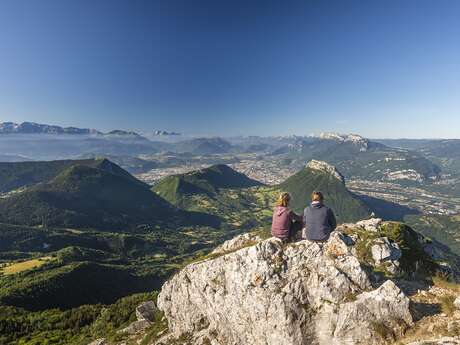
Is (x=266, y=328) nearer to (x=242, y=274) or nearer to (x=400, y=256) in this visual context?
(x=242, y=274)

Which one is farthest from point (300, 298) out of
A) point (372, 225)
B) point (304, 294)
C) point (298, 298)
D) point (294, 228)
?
point (372, 225)

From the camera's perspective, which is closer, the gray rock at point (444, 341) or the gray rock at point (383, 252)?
the gray rock at point (444, 341)

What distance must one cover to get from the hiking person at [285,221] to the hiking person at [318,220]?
→ 1.53 meters

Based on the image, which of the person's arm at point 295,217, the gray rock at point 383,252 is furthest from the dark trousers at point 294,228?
the gray rock at point 383,252

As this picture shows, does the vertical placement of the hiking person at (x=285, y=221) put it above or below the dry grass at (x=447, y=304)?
above

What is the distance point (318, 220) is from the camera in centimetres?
3466

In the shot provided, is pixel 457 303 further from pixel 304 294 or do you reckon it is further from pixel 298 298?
pixel 298 298

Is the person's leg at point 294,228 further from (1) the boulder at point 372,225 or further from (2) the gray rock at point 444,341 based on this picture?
(1) the boulder at point 372,225

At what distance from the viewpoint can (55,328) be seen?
494 feet

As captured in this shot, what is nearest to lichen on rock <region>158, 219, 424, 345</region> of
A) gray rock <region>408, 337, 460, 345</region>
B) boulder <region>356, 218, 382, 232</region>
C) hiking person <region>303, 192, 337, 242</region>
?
hiking person <region>303, 192, 337, 242</region>

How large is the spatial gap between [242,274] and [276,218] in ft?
33.6

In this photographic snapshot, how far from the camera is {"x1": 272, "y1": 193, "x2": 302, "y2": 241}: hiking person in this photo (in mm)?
34344

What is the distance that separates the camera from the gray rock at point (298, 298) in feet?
99.2

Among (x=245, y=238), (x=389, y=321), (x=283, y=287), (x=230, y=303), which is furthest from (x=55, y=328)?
(x=389, y=321)
